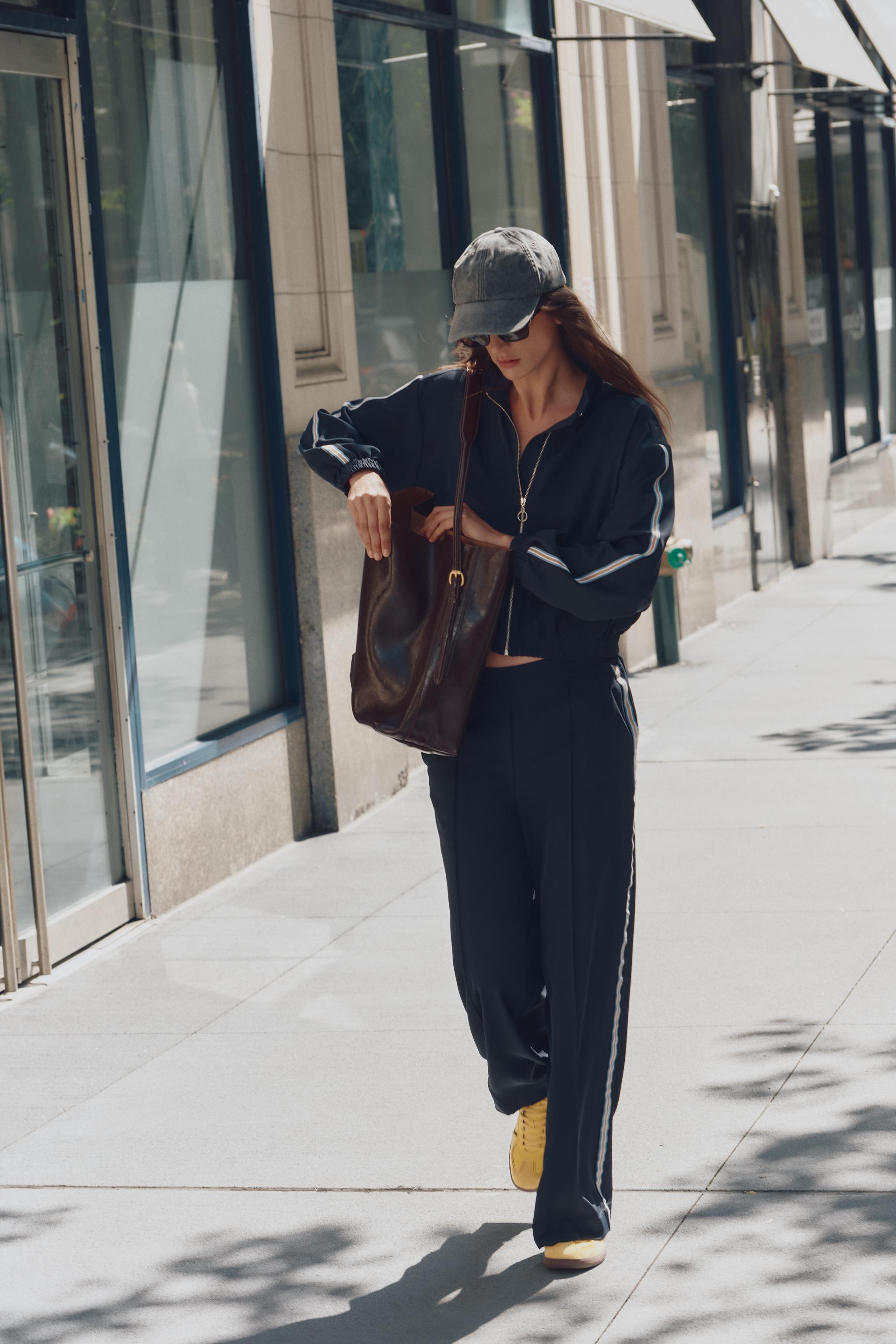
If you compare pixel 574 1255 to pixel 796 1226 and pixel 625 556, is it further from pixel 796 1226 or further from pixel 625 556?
pixel 625 556

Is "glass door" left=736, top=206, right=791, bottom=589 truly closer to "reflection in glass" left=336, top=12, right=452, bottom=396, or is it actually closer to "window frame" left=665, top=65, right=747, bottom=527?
"window frame" left=665, top=65, right=747, bottom=527

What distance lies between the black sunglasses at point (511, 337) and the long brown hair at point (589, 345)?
6cm

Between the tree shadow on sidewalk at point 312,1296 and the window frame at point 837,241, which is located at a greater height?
the window frame at point 837,241

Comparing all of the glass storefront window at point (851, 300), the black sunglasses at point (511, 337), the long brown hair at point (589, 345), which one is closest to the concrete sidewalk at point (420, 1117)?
the long brown hair at point (589, 345)

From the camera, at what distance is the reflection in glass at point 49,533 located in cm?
622

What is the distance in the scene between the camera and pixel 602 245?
1154 centimetres

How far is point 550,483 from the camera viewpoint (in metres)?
3.82

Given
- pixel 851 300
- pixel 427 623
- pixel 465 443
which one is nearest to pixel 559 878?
pixel 427 623

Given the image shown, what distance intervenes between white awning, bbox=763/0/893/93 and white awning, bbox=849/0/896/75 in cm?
60

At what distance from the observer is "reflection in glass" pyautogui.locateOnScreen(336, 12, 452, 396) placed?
8805 millimetres

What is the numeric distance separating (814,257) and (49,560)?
12066 millimetres

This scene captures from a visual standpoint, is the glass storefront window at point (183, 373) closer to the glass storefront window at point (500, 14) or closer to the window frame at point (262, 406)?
the window frame at point (262, 406)

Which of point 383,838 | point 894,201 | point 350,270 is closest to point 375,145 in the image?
point 350,270

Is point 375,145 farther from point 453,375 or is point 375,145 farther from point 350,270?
point 453,375
